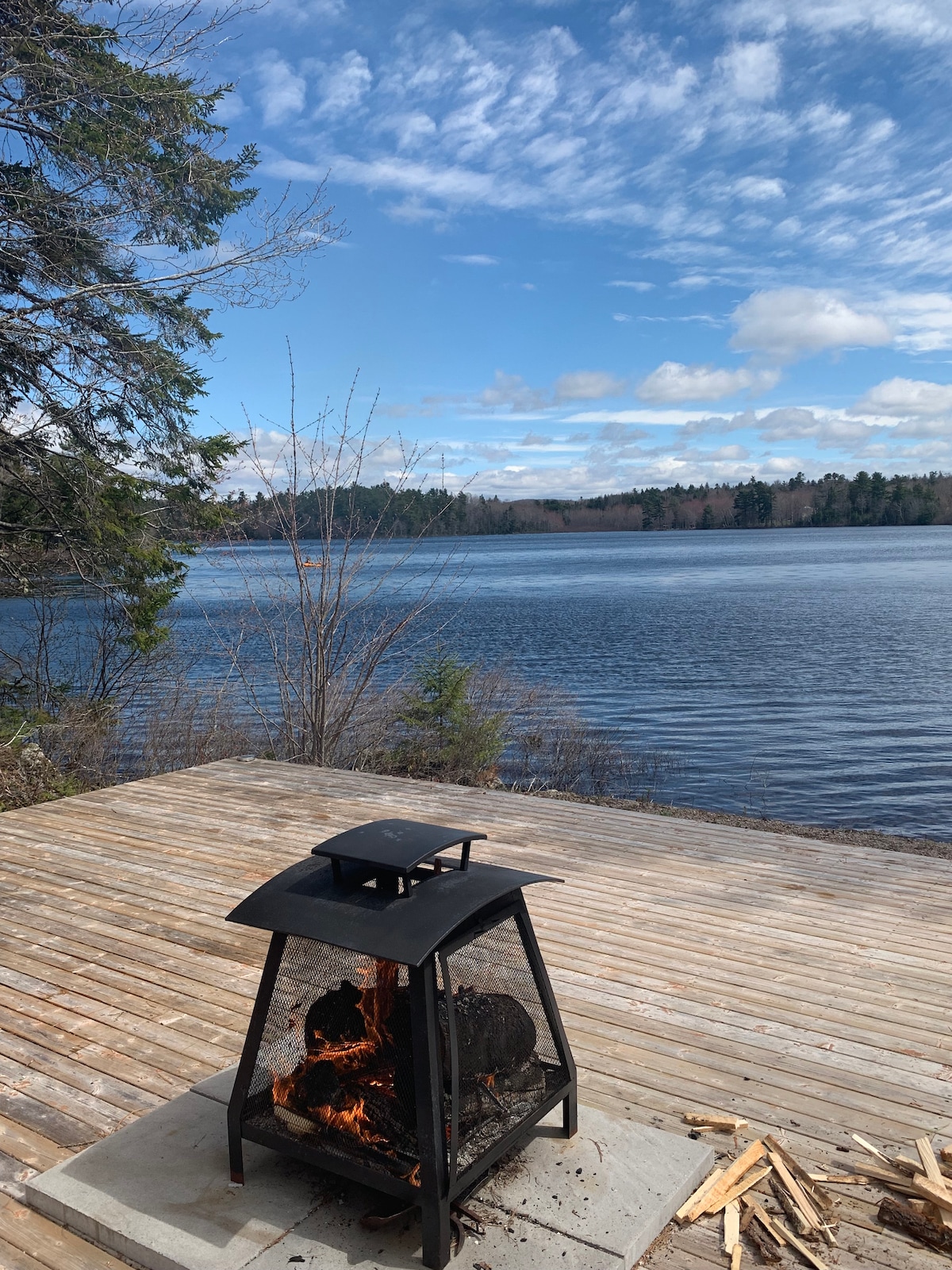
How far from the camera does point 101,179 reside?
6.65 meters

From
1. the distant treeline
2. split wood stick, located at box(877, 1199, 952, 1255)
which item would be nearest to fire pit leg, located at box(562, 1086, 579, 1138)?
split wood stick, located at box(877, 1199, 952, 1255)

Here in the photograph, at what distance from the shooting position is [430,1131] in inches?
72.9

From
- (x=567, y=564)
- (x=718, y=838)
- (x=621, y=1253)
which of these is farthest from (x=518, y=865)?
(x=567, y=564)

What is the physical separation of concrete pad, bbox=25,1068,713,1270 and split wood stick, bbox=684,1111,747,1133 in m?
0.22

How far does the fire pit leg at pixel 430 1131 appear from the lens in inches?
72.5

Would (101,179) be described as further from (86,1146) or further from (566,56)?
(86,1146)

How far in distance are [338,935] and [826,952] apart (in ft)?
8.04

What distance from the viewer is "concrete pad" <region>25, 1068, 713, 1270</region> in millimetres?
1906

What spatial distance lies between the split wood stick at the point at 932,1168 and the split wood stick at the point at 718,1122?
42 cm

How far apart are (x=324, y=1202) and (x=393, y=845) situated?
0.78 meters

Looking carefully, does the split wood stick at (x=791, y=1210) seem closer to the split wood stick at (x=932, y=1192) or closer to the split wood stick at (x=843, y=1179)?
the split wood stick at (x=843, y=1179)

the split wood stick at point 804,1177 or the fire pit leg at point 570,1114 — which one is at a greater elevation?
the fire pit leg at point 570,1114

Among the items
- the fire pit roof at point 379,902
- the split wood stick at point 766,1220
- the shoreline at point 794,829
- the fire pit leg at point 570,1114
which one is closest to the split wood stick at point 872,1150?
the split wood stick at point 766,1220

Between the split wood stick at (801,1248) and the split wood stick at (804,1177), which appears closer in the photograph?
the split wood stick at (801,1248)
